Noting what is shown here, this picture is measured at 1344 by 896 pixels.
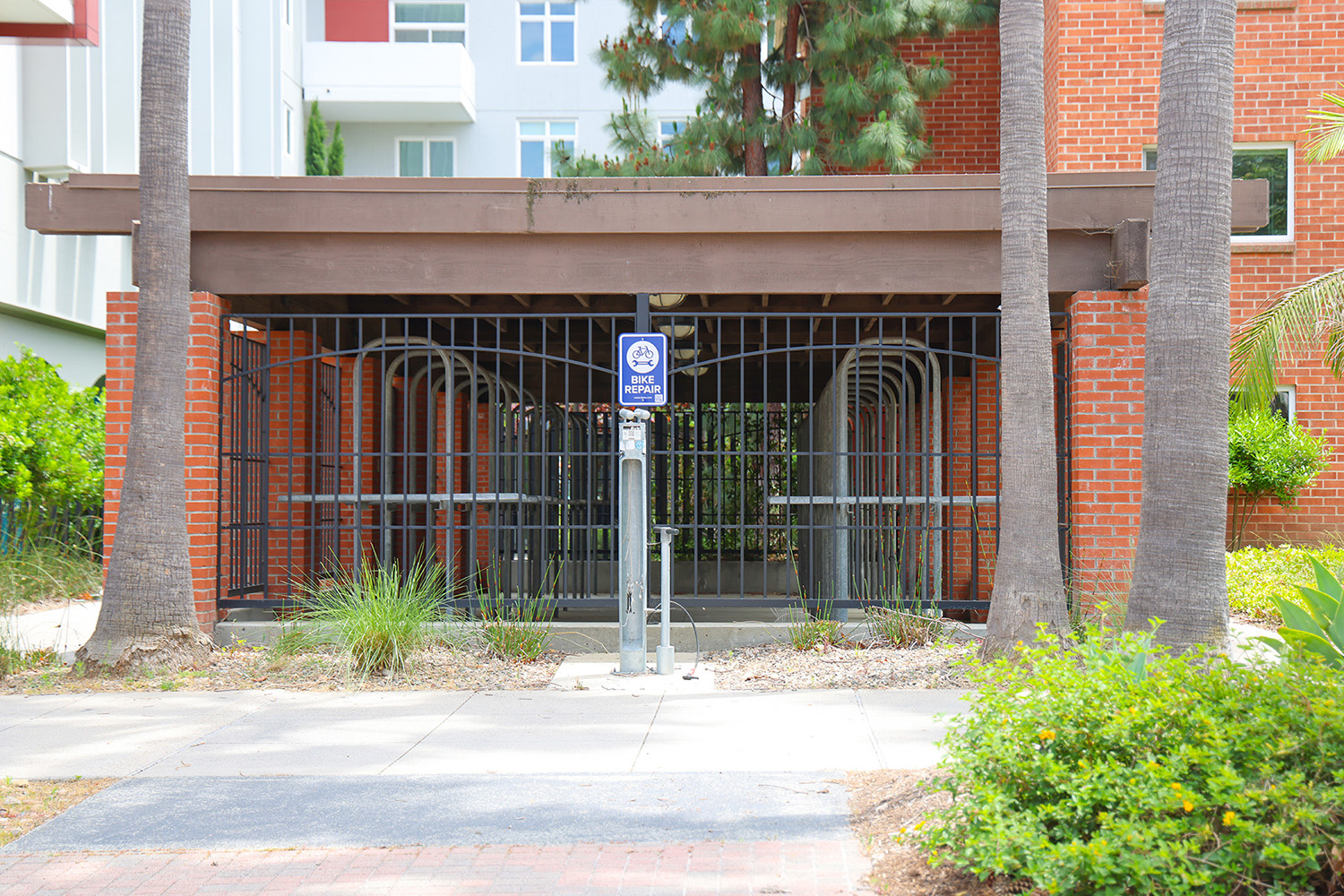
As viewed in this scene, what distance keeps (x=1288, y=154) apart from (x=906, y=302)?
6.44 metres

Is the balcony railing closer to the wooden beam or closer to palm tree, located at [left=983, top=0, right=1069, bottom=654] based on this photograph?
the wooden beam

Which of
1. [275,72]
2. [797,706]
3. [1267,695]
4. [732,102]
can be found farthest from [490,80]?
[1267,695]

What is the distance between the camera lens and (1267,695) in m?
3.79

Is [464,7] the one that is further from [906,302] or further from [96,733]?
[96,733]

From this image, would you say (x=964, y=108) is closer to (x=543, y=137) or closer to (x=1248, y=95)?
(x=1248, y=95)

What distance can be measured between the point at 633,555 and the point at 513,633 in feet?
3.84

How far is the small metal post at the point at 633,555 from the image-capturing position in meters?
7.99

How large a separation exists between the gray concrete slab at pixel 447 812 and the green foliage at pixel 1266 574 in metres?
6.72

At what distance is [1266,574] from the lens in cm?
1092

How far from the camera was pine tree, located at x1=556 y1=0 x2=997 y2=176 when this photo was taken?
1359 cm

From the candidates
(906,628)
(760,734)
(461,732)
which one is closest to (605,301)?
(906,628)

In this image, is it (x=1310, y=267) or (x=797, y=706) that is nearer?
(x=797, y=706)

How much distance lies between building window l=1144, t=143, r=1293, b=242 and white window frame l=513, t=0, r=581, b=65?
1470 centimetres

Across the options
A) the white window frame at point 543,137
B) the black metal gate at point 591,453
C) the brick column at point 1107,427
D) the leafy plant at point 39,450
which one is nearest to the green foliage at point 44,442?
the leafy plant at point 39,450
